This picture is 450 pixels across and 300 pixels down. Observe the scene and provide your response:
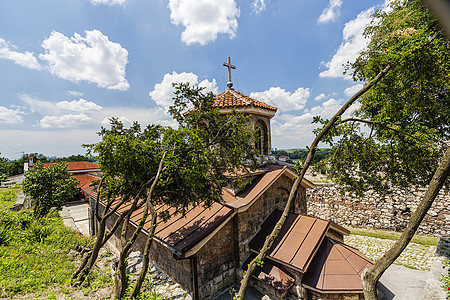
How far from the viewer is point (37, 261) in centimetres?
610

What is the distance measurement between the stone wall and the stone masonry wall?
524 cm

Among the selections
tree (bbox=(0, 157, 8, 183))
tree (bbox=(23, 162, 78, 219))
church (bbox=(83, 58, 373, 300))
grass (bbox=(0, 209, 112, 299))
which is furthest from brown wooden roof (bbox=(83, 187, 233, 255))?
tree (bbox=(23, 162, 78, 219))

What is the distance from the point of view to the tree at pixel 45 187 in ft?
37.1

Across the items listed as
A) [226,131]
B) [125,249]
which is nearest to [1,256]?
[125,249]

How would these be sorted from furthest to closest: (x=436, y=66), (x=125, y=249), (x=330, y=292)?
(x=330, y=292) → (x=125, y=249) → (x=436, y=66)

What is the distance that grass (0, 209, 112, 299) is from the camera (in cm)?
484

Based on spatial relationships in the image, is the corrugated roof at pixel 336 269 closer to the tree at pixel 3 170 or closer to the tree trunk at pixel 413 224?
the tree trunk at pixel 413 224

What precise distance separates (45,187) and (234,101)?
13085mm

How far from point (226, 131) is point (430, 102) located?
506 centimetres

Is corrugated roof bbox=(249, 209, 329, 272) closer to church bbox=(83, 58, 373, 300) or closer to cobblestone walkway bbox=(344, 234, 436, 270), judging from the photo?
A: church bbox=(83, 58, 373, 300)

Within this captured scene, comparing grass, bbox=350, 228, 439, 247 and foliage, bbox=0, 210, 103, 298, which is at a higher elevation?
foliage, bbox=0, 210, 103, 298

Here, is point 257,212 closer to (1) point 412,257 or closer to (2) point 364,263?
(2) point 364,263

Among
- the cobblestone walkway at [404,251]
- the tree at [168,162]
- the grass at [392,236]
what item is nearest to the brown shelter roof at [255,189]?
the tree at [168,162]

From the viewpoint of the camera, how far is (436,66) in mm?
3637
